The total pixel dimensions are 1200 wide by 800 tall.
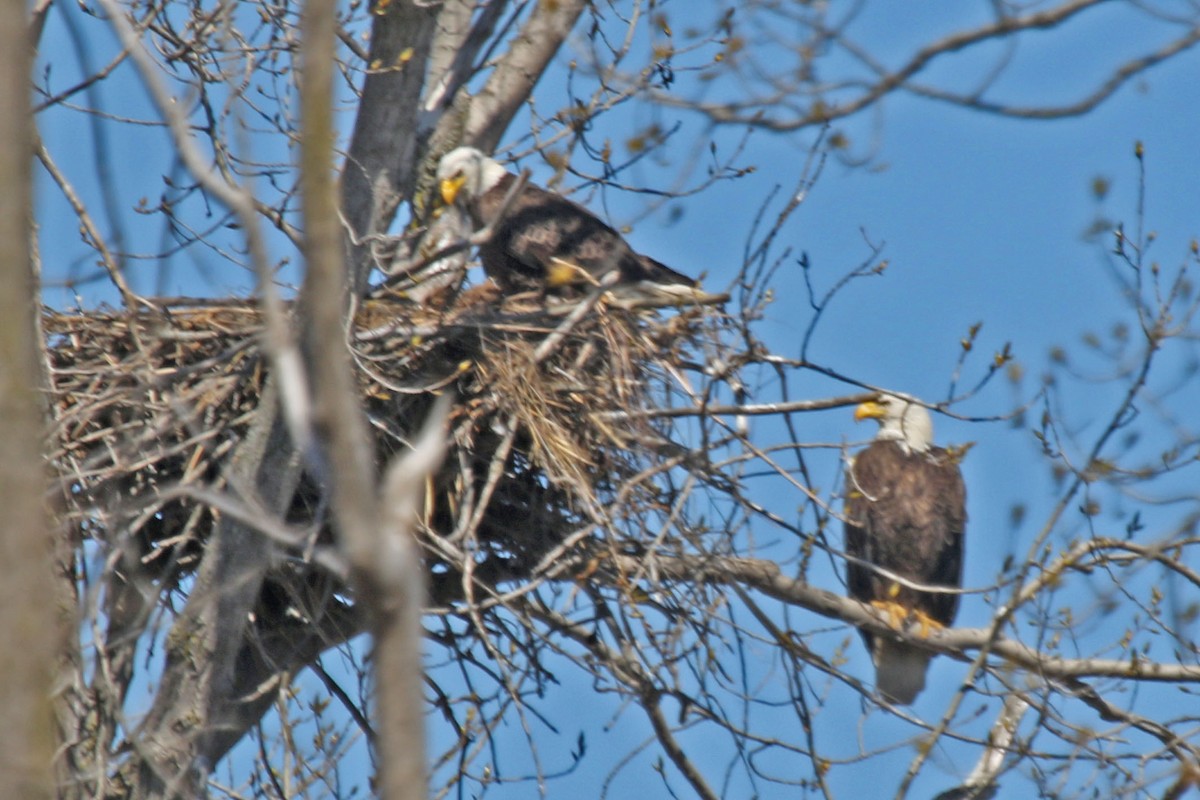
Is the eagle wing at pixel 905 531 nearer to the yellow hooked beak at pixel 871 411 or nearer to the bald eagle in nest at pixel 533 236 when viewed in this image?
the yellow hooked beak at pixel 871 411

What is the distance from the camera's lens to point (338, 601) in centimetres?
501

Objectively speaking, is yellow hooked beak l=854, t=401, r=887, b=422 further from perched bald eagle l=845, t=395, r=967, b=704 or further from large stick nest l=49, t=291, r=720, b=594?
large stick nest l=49, t=291, r=720, b=594

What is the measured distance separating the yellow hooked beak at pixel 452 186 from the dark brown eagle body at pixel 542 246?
6.7 inches

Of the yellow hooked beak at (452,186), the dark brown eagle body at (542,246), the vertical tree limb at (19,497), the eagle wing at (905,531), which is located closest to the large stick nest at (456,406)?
the yellow hooked beak at (452,186)

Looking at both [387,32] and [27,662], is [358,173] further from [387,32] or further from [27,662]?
[27,662]

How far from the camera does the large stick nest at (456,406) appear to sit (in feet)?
15.3

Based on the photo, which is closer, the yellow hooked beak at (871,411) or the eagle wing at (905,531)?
the eagle wing at (905,531)

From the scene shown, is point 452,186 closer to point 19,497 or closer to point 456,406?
point 456,406

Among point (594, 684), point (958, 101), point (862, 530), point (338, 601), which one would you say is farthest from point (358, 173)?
point (862, 530)

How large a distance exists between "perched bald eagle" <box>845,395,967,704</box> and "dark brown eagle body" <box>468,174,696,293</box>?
4.54 feet

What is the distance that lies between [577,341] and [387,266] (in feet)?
2.78

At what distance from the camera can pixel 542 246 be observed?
622cm

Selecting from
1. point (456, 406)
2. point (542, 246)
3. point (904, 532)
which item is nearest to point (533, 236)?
point (542, 246)

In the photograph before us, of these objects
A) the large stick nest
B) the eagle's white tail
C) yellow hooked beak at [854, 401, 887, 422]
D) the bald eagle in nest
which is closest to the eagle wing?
the eagle's white tail
